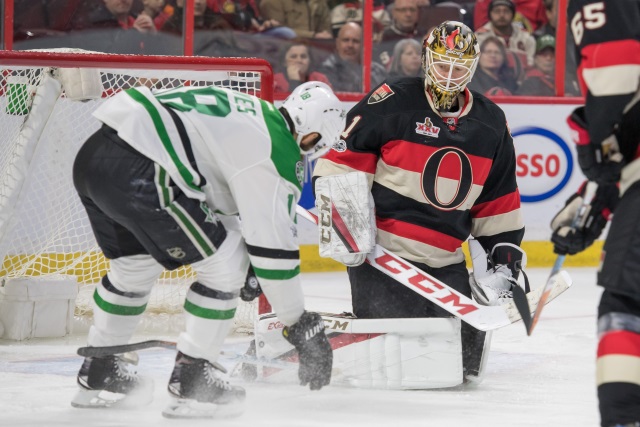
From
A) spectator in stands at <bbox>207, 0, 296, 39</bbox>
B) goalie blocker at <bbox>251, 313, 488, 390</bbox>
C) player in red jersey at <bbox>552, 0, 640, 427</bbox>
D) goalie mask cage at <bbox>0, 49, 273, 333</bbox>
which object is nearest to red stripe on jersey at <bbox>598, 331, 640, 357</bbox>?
player in red jersey at <bbox>552, 0, 640, 427</bbox>

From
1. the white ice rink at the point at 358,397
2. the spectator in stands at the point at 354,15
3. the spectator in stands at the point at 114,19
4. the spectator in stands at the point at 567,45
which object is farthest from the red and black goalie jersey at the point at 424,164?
the spectator in stands at the point at 567,45

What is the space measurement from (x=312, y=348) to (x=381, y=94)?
3.17ft

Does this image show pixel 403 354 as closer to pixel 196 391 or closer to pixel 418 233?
pixel 418 233

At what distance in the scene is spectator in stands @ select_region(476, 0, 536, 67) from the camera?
6.19m

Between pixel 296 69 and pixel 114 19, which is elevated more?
pixel 114 19

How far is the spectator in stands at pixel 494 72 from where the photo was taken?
6.09m

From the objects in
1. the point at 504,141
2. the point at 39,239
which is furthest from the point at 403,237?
the point at 39,239

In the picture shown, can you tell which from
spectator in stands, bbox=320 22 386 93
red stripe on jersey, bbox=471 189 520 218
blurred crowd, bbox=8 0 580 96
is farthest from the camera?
spectator in stands, bbox=320 22 386 93

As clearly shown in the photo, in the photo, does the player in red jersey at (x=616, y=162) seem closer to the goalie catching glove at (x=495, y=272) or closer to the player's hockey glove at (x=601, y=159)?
the player's hockey glove at (x=601, y=159)

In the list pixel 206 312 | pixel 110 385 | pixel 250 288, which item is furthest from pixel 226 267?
pixel 110 385

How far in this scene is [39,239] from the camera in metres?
4.01

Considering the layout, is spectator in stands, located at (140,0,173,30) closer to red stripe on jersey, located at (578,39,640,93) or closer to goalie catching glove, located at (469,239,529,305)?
goalie catching glove, located at (469,239,529,305)

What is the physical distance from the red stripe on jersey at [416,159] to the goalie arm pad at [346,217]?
0.12 metres

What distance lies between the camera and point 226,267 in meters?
2.67
